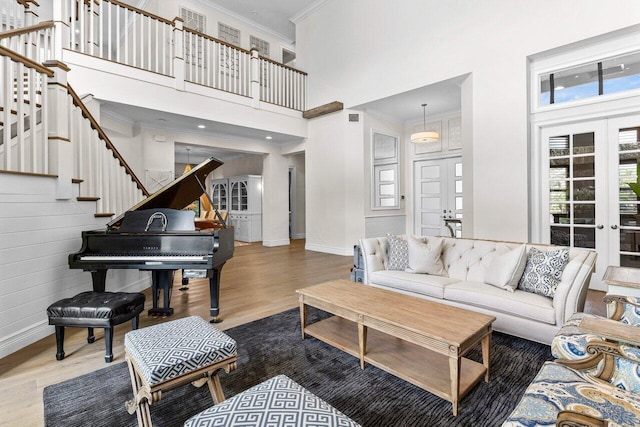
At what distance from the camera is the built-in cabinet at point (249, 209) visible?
29.2 feet

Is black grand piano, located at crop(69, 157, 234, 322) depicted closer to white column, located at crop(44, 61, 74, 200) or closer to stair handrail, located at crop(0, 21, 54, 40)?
white column, located at crop(44, 61, 74, 200)

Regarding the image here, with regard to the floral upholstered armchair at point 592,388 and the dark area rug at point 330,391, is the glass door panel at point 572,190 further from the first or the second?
the floral upholstered armchair at point 592,388

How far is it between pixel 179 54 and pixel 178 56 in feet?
0.13

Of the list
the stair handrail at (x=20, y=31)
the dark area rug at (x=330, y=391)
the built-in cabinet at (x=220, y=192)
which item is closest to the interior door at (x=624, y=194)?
the dark area rug at (x=330, y=391)

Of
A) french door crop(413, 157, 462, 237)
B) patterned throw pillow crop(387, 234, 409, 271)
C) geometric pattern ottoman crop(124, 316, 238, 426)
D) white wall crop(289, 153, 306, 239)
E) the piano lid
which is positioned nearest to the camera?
geometric pattern ottoman crop(124, 316, 238, 426)

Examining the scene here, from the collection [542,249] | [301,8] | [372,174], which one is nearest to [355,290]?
[542,249]

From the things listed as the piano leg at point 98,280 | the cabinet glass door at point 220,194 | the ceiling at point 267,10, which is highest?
the ceiling at point 267,10

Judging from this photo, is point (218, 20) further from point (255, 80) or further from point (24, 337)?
point (24, 337)

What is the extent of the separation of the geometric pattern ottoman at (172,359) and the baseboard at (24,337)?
1.49 metres

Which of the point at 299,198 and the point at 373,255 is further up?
the point at 299,198

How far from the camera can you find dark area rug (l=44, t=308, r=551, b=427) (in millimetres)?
1693

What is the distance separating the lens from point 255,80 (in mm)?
6406

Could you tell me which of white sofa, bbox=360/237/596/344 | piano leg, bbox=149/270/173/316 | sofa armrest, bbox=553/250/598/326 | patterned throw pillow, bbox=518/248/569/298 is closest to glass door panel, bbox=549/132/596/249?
white sofa, bbox=360/237/596/344

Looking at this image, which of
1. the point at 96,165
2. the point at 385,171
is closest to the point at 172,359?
the point at 96,165
